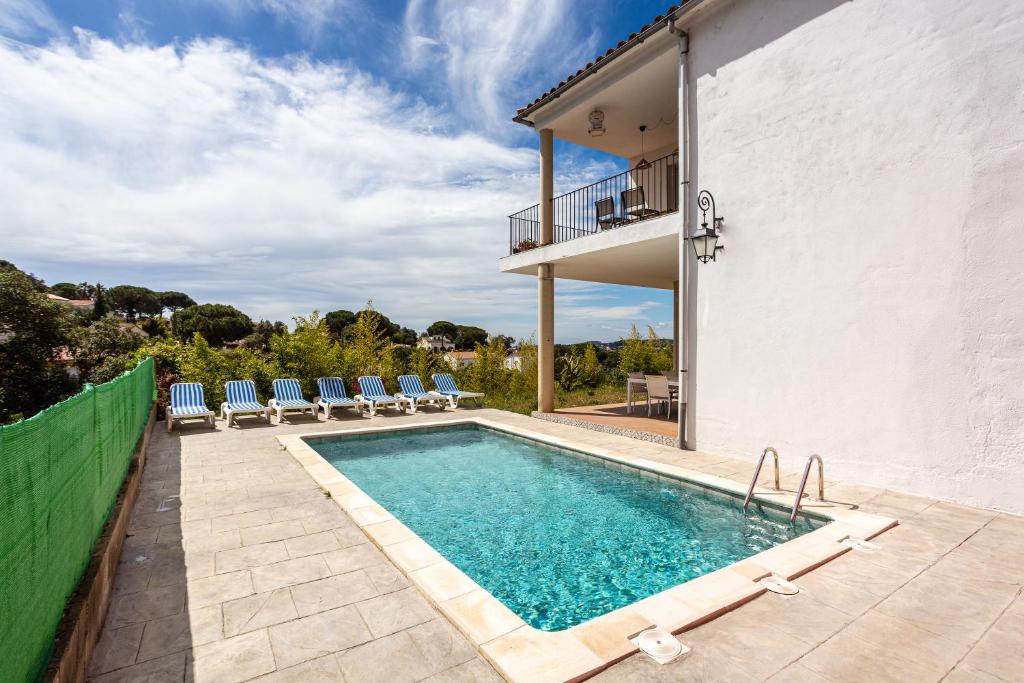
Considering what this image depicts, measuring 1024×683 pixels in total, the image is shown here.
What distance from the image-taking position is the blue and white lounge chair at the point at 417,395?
43.8 ft

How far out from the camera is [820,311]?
652cm

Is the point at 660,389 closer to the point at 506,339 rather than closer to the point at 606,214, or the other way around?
the point at 606,214

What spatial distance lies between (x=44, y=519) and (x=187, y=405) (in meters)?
9.78

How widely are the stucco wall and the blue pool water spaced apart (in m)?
1.86

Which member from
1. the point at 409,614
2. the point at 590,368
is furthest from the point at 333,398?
the point at 409,614

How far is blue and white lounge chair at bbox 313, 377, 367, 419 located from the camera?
12.1m

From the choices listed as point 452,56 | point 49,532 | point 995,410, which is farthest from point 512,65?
point 49,532

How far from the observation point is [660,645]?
289cm

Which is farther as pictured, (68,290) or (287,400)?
(68,290)

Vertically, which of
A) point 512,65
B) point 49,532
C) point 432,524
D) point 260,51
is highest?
point 512,65

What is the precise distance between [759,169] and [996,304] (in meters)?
3.34

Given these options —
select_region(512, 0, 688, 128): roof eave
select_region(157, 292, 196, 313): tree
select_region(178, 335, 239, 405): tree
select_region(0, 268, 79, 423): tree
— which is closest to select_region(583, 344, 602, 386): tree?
select_region(512, 0, 688, 128): roof eave

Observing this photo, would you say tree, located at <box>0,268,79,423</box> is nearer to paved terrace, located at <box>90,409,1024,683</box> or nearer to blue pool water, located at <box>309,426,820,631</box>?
blue pool water, located at <box>309,426,820,631</box>

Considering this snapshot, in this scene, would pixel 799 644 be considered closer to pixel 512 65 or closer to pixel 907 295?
pixel 907 295
